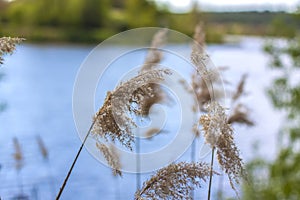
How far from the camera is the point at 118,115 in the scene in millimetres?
332

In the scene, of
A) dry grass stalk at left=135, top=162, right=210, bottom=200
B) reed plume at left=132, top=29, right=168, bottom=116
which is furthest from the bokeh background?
dry grass stalk at left=135, top=162, right=210, bottom=200

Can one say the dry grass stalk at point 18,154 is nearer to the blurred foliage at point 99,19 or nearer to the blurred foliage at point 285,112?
the blurred foliage at point 99,19

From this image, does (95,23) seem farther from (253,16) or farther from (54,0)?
(253,16)

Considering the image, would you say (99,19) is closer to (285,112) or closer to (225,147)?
(285,112)

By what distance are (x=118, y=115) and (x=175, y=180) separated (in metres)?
0.07

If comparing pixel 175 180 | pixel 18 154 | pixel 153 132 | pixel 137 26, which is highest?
pixel 137 26

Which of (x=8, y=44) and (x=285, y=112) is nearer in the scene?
(x=8, y=44)

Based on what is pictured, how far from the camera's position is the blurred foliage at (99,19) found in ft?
7.03

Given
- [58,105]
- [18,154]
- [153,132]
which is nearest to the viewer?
[153,132]

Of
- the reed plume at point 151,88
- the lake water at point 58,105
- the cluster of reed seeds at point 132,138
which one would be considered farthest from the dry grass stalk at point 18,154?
the cluster of reed seeds at point 132,138

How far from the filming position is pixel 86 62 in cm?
42

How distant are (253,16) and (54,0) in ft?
3.71

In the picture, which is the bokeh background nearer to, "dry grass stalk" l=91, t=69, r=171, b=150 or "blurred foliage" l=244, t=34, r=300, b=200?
"blurred foliage" l=244, t=34, r=300, b=200

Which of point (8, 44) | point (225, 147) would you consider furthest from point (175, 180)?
point (8, 44)
